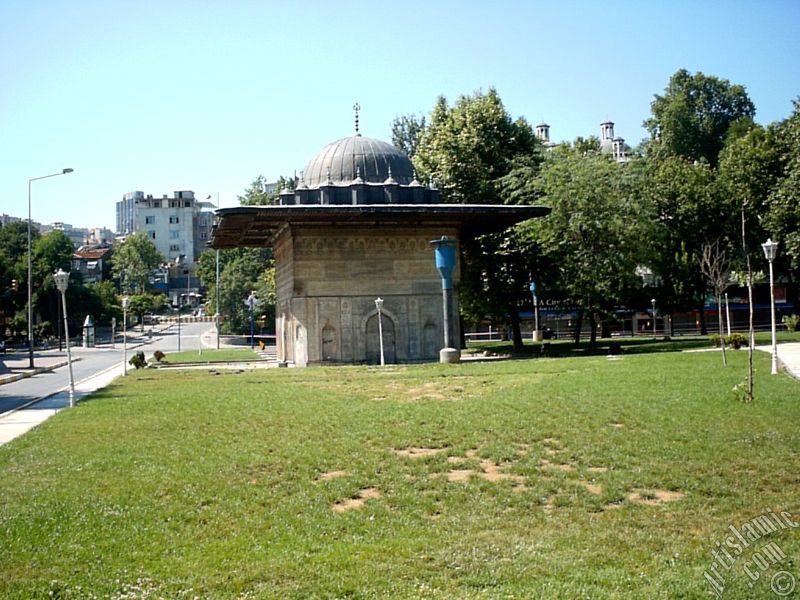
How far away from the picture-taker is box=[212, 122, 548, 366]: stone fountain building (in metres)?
36.6

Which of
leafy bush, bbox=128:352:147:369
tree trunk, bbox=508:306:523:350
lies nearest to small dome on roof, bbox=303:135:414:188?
tree trunk, bbox=508:306:523:350

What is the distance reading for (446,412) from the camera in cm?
1508

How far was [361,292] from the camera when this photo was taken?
37.4 meters

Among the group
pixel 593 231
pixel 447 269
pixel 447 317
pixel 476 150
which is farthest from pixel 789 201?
pixel 447 317

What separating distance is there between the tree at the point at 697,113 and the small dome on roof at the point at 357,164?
39.2 meters

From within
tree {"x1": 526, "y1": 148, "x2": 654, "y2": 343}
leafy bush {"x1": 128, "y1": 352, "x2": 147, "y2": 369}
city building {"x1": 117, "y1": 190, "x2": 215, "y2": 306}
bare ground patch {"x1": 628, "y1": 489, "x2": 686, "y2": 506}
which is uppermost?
city building {"x1": 117, "y1": 190, "x2": 215, "y2": 306}

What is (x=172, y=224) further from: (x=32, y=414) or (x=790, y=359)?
(x=790, y=359)

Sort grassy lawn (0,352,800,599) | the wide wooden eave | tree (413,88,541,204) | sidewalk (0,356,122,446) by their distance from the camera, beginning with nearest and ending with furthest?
1. grassy lawn (0,352,800,599)
2. sidewalk (0,356,122,446)
3. the wide wooden eave
4. tree (413,88,541,204)

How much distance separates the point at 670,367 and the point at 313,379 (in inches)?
396

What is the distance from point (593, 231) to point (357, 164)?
11672mm

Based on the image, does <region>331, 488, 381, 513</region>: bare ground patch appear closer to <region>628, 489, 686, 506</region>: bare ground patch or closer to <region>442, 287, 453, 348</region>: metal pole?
<region>628, 489, 686, 506</region>: bare ground patch

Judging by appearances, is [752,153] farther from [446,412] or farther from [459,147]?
[446,412]

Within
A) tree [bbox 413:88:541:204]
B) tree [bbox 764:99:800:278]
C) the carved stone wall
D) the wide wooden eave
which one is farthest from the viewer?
tree [bbox 413:88:541:204]

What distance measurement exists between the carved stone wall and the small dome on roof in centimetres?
444
